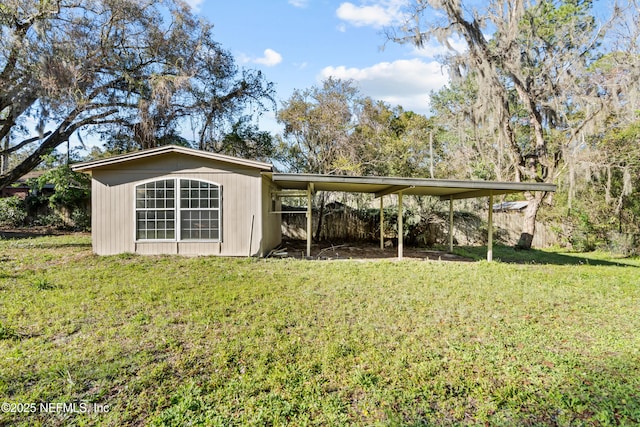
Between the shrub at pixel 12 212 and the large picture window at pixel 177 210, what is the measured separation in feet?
34.4

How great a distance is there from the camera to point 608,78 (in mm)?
10625

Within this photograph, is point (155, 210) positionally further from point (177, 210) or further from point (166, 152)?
point (166, 152)

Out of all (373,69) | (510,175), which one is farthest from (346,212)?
(373,69)

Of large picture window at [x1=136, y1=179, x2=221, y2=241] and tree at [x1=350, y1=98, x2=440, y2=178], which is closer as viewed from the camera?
large picture window at [x1=136, y1=179, x2=221, y2=241]

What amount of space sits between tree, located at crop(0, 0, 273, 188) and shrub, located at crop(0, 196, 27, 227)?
2.03 metres

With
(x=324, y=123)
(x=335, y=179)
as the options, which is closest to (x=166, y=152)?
(x=335, y=179)

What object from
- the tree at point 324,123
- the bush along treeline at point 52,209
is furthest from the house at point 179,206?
the bush along treeline at point 52,209

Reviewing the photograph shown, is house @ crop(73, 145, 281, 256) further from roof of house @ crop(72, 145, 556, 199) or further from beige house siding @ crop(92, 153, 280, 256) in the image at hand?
roof of house @ crop(72, 145, 556, 199)

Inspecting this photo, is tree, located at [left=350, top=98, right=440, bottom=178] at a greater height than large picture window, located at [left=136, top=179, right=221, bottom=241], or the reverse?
tree, located at [left=350, top=98, right=440, bottom=178]

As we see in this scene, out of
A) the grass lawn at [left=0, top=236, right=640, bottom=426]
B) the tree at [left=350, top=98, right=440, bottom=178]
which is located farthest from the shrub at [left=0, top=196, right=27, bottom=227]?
the tree at [left=350, top=98, right=440, bottom=178]

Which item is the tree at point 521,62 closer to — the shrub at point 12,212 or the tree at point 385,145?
the tree at point 385,145

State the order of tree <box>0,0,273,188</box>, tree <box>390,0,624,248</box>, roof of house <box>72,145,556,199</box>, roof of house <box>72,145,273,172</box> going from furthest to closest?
tree <box>0,0,273,188</box> → tree <box>390,0,624,248</box> → roof of house <box>72,145,273,172</box> → roof of house <box>72,145,556,199</box>

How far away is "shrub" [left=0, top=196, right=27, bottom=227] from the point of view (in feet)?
48.1

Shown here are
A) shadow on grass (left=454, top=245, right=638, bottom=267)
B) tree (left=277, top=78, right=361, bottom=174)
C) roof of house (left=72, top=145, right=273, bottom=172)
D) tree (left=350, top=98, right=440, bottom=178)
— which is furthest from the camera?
tree (left=350, top=98, right=440, bottom=178)
